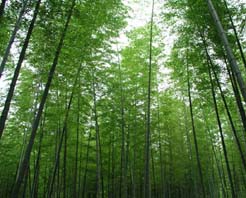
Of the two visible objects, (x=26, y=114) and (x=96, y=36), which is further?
(x=26, y=114)

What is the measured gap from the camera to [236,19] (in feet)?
17.7

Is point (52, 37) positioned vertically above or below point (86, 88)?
below

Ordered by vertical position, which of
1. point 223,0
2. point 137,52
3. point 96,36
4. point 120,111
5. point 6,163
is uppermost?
point 137,52

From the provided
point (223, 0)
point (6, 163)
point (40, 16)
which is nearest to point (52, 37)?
point (40, 16)

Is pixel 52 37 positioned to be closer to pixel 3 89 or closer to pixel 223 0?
pixel 223 0

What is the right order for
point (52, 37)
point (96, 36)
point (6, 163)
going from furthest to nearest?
point (6, 163) < point (96, 36) < point (52, 37)

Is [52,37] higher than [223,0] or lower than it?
lower

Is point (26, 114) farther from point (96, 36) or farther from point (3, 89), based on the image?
point (96, 36)

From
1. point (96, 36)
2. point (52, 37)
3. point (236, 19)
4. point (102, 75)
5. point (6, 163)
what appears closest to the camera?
point (52, 37)

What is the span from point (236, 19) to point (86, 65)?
445 centimetres

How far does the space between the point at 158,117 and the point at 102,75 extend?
11.0 feet

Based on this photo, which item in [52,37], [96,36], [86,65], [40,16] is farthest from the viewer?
[86,65]

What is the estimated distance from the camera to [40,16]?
4535 millimetres

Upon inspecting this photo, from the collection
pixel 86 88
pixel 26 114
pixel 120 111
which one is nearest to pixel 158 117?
pixel 120 111
